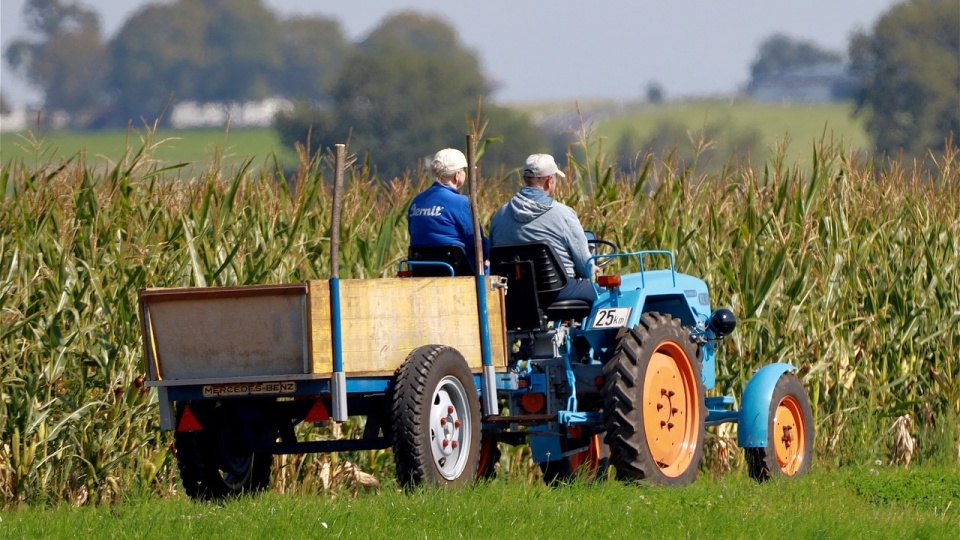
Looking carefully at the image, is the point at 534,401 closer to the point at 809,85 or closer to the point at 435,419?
the point at 435,419

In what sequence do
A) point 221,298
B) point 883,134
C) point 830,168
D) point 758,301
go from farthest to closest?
point 883,134 < point 830,168 < point 758,301 < point 221,298

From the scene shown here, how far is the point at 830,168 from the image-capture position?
39.7 feet

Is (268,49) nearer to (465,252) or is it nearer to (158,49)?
(158,49)

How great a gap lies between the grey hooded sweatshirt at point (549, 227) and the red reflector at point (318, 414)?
157cm

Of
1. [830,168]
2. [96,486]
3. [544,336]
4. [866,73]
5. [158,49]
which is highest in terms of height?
[158,49]

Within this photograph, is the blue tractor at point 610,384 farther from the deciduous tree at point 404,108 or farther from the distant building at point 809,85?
the distant building at point 809,85

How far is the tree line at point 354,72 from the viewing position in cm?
4184

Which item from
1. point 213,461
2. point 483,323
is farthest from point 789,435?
point 213,461

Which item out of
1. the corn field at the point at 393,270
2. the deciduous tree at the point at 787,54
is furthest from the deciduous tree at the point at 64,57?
the corn field at the point at 393,270

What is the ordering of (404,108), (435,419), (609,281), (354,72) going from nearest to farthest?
1. (435,419)
2. (609,281)
3. (404,108)
4. (354,72)

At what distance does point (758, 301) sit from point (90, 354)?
444cm

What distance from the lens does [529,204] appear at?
28.9ft

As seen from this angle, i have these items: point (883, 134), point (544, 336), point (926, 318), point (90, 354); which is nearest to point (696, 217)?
point (926, 318)

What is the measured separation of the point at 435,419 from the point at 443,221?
1295 mm
